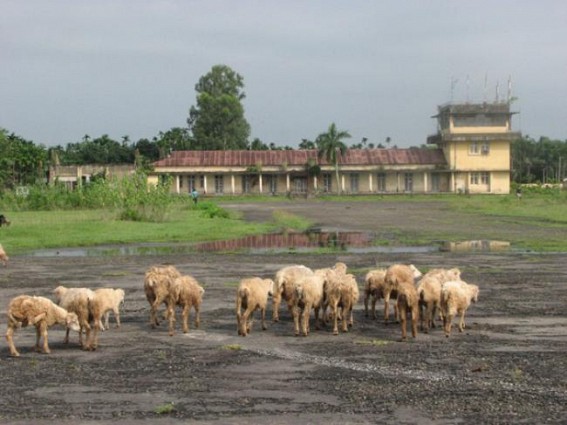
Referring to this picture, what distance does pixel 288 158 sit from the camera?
352ft

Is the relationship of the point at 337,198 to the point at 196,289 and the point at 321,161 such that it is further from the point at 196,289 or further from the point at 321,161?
the point at 196,289

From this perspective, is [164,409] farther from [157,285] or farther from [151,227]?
[151,227]

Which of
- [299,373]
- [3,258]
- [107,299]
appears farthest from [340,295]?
[3,258]

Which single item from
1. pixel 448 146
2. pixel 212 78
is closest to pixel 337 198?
pixel 448 146

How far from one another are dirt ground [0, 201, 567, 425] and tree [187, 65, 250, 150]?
100676mm

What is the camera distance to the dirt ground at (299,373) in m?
9.77

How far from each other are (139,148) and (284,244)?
94.5 meters

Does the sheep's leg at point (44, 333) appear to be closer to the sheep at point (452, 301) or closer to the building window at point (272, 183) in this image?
the sheep at point (452, 301)

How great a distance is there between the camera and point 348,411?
32.2 ft

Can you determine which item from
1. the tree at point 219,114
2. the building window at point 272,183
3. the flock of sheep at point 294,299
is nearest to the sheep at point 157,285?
the flock of sheep at point 294,299

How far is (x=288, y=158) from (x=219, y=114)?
17.0 m

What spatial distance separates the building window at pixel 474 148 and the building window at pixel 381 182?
1153 centimetres

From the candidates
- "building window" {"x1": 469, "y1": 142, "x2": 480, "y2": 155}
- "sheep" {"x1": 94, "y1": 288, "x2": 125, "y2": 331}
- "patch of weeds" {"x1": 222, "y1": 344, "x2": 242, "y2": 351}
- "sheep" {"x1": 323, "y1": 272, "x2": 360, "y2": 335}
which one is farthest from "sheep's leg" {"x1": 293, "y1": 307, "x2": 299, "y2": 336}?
"building window" {"x1": 469, "y1": 142, "x2": 480, "y2": 155}

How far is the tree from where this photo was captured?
118 m
